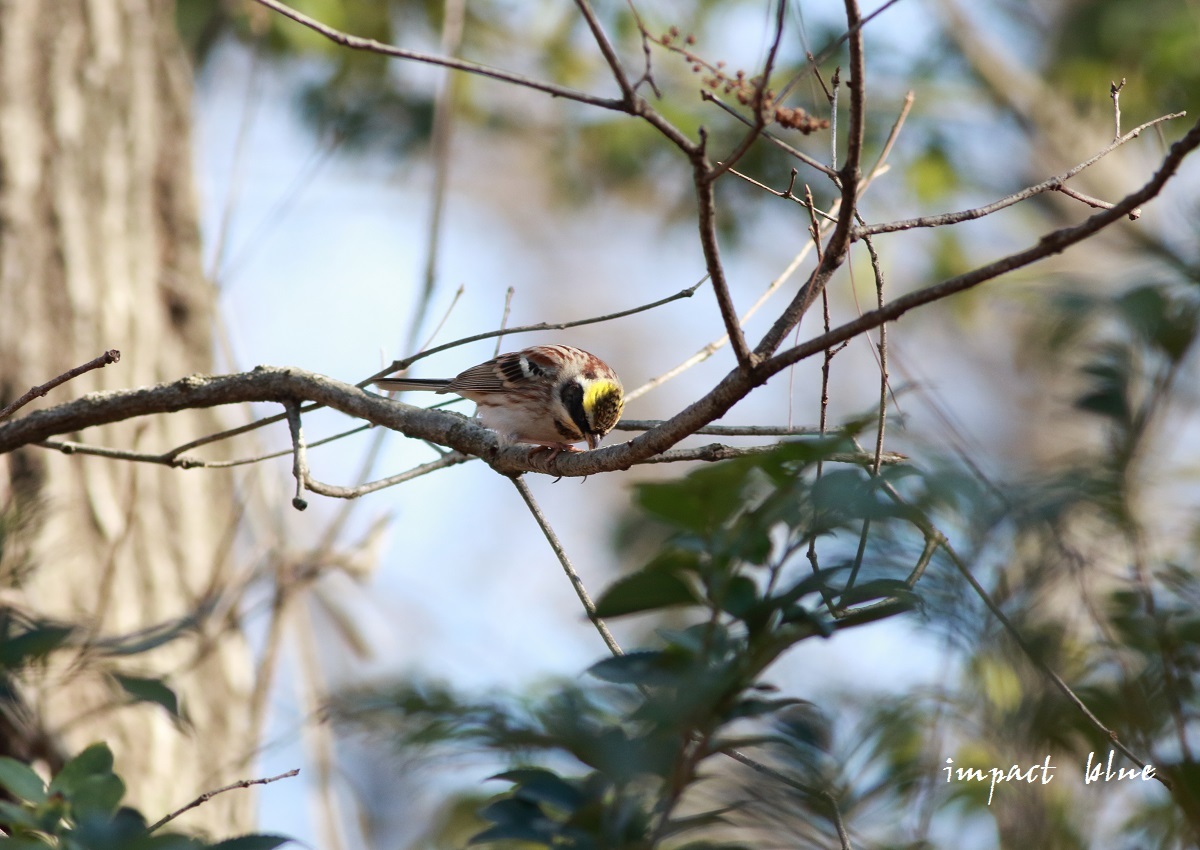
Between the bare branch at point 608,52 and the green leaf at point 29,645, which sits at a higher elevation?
the bare branch at point 608,52

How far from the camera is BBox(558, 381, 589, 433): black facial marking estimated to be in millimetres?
4355

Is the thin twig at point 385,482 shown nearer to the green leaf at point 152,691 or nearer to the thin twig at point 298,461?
the thin twig at point 298,461

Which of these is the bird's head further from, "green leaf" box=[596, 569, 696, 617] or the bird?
"green leaf" box=[596, 569, 696, 617]

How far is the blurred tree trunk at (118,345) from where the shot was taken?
4.15 meters

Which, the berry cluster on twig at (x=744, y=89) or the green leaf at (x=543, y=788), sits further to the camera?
the berry cluster on twig at (x=744, y=89)

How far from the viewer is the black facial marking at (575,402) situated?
4355 mm

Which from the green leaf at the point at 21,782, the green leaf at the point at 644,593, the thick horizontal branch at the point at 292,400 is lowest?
the green leaf at the point at 21,782

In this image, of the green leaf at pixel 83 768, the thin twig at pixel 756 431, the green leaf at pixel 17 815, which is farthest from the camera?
the thin twig at pixel 756 431

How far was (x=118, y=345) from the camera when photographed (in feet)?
15.2

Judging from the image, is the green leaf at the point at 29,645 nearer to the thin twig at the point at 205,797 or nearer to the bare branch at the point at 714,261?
the thin twig at the point at 205,797

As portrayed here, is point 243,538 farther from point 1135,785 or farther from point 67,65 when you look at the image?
point 1135,785

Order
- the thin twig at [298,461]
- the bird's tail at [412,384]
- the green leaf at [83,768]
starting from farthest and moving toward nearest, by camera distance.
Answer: the bird's tail at [412,384]
the thin twig at [298,461]
the green leaf at [83,768]

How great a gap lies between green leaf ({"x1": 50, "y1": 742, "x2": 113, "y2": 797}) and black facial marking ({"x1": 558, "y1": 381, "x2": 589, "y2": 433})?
2.64 meters

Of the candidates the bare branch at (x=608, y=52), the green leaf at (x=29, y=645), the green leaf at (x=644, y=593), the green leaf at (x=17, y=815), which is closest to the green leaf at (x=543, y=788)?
the green leaf at (x=644, y=593)
